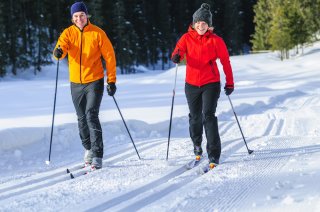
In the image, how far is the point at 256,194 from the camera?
3764mm

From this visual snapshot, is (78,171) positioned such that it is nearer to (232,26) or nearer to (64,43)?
(64,43)

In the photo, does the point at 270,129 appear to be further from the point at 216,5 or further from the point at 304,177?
the point at 216,5

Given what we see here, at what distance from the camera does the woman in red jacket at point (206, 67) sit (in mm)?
5398

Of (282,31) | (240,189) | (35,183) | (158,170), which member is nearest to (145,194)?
(240,189)

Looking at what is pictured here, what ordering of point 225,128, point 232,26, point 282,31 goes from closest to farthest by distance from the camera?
1. point 225,128
2. point 282,31
3. point 232,26

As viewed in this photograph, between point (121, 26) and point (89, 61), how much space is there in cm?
3985

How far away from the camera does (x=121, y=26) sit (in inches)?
1753

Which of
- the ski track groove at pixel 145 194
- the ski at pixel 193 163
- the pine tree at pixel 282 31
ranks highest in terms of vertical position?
the pine tree at pixel 282 31

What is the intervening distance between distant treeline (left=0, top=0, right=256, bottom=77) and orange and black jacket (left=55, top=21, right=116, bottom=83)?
31.8 metres

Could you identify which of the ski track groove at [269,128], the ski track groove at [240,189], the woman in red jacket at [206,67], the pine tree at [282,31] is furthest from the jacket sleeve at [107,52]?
the pine tree at [282,31]

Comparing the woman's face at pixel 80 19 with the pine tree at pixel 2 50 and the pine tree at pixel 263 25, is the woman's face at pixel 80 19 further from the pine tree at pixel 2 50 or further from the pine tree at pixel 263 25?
the pine tree at pixel 263 25

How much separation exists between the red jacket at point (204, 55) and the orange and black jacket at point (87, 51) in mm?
911

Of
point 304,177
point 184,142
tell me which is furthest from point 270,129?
point 304,177

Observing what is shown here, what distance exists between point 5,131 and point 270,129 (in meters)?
5.72
